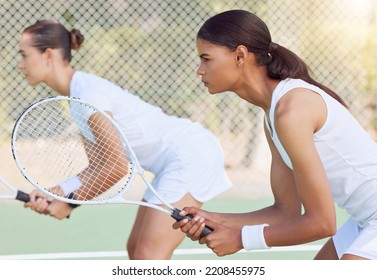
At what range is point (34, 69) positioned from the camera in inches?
124

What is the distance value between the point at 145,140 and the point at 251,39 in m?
0.87

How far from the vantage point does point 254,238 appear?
2359 mm

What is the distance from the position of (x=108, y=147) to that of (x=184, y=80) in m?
2.84

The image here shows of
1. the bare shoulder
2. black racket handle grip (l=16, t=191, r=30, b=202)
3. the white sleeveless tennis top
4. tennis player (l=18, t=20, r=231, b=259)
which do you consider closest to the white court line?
tennis player (l=18, t=20, r=231, b=259)

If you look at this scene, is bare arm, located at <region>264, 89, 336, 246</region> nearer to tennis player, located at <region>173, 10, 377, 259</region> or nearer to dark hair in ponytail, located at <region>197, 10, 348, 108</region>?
tennis player, located at <region>173, 10, 377, 259</region>

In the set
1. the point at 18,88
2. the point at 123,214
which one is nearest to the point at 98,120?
the point at 123,214

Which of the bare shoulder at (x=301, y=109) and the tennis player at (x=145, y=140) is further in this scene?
the tennis player at (x=145, y=140)

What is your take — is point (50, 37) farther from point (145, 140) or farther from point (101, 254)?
point (101, 254)

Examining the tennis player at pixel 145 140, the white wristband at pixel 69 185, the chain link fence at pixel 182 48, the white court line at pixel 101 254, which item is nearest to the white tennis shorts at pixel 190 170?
the tennis player at pixel 145 140

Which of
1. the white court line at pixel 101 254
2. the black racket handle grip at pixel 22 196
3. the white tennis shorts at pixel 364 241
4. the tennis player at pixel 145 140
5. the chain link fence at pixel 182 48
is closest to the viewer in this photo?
the white tennis shorts at pixel 364 241

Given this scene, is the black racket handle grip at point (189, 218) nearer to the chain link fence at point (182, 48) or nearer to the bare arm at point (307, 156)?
the bare arm at point (307, 156)

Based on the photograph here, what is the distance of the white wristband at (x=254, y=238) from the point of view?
236 centimetres

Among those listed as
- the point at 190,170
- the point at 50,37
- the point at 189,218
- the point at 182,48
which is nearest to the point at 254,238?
the point at 189,218

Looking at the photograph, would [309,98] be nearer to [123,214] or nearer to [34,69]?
[34,69]
